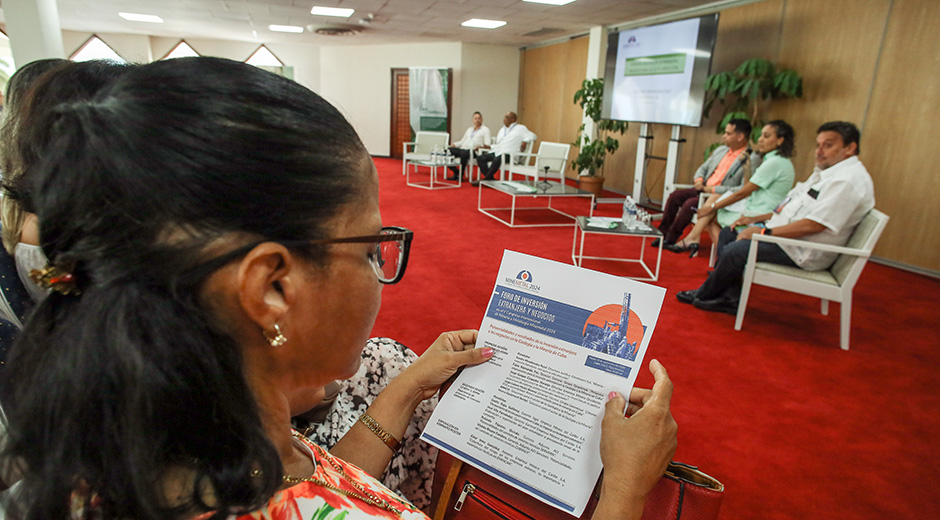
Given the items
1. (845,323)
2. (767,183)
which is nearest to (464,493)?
(845,323)

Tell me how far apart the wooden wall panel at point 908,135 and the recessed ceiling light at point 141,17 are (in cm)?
1016

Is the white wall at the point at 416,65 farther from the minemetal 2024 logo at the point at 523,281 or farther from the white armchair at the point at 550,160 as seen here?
the minemetal 2024 logo at the point at 523,281

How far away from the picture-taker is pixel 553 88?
980 cm

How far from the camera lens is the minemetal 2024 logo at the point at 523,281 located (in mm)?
857

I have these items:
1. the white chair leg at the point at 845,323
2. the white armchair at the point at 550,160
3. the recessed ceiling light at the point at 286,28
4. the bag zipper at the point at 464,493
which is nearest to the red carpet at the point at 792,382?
the white chair leg at the point at 845,323

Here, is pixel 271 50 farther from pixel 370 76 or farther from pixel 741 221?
pixel 741 221

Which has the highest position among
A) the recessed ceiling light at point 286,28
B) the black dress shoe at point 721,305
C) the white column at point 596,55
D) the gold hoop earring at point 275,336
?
the recessed ceiling light at point 286,28

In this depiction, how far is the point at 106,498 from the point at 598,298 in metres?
0.64

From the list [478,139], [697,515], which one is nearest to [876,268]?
[697,515]

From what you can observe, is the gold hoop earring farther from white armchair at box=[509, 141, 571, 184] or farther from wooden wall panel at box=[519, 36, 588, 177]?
wooden wall panel at box=[519, 36, 588, 177]

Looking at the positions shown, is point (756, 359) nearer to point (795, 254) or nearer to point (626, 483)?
point (795, 254)

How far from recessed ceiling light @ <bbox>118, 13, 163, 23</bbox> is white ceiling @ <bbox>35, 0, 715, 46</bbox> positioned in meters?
0.13

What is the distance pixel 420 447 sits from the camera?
995 millimetres

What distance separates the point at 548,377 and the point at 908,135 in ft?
16.5
